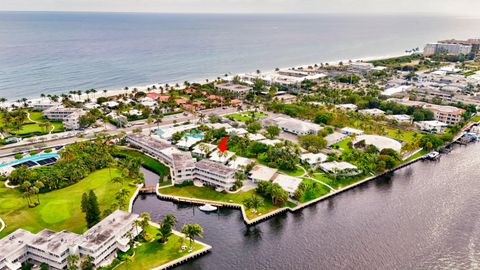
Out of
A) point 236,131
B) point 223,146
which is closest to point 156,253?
point 223,146

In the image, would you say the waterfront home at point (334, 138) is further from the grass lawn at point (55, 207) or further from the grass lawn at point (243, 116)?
the grass lawn at point (55, 207)

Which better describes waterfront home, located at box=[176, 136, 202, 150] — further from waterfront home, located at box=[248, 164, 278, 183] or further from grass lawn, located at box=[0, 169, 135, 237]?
grass lawn, located at box=[0, 169, 135, 237]

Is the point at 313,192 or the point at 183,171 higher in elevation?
the point at 183,171

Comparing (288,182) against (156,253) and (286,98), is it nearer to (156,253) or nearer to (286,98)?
(156,253)

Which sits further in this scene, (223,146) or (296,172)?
(223,146)

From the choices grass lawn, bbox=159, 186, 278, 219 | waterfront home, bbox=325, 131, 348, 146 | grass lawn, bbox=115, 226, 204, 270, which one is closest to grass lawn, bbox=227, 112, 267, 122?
waterfront home, bbox=325, 131, 348, 146

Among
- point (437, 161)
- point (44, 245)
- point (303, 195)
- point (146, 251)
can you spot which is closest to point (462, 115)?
point (437, 161)

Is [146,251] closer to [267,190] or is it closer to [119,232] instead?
[119,232]

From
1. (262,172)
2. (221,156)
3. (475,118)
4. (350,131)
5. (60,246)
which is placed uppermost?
(60,246)
